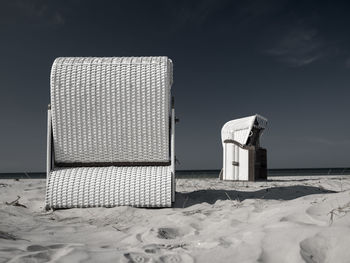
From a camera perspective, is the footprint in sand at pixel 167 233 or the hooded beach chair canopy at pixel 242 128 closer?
the footprint in sand at pixel 167 233

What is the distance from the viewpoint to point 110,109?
10.6 feet

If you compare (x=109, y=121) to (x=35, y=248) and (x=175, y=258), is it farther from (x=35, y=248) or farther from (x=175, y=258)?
(x=175, y=258)

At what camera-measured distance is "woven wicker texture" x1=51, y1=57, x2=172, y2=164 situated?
317cm

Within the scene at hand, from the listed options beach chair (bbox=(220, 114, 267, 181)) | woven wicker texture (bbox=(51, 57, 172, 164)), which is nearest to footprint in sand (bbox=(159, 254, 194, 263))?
woven wicker texture (bbox=(51, 57, 172, 164))

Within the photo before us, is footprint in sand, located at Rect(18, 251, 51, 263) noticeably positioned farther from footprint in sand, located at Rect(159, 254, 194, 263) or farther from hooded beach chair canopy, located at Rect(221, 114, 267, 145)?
hooded beach chair canopy, located at Rect(221, 114, 267, 145)

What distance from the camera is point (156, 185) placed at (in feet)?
9.89

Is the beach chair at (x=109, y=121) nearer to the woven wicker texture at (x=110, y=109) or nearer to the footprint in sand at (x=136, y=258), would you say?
the woven wicker texture at (x=110, y=109)

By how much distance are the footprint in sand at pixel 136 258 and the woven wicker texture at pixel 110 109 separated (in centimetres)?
180

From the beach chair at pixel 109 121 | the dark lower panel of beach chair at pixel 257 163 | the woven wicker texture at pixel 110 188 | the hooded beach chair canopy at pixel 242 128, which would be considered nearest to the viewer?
the woven wicker texture at pixel 110 188

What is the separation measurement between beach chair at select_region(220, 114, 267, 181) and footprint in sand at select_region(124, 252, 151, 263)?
20.7 feet

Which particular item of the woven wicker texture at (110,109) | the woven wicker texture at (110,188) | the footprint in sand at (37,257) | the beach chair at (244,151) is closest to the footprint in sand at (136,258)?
the footprint in sand at (37,257)

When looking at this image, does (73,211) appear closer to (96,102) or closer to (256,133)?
(96,102)

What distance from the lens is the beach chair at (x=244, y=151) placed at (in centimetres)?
754

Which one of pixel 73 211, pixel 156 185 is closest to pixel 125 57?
pixel 156 185
